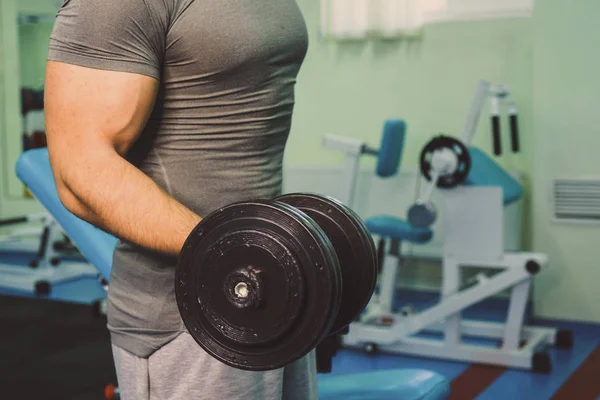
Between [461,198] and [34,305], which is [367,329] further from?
[34,305]

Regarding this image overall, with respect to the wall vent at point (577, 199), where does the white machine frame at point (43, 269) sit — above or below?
below

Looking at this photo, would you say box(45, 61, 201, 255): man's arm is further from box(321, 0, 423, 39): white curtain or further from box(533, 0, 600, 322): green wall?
box(321, 0, 423, 39): white curtain

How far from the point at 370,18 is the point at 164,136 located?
12.1 ft

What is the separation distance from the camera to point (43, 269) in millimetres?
5172

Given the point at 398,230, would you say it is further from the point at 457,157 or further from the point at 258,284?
the point at 258,284

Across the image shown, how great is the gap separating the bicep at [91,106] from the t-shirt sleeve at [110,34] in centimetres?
1

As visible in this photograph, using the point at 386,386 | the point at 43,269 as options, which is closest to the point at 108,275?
the point at 386,386

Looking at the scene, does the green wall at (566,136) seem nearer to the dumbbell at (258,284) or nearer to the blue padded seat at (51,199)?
the blue padded seat at (51,199)

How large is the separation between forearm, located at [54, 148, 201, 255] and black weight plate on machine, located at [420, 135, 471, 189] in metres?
2.56

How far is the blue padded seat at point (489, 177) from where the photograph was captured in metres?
3.47

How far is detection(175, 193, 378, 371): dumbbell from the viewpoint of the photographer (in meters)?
0.80

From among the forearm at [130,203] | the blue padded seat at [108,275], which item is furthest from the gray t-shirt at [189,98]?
the blue padded seat at [108,275]

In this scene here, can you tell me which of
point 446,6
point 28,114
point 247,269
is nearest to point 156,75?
point 247,269

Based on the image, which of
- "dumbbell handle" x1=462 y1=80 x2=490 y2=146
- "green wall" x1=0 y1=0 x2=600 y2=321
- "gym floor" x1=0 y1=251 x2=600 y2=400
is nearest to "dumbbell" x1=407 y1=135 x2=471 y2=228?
"dumbbell handle" x1=462 y1=80 x2=490 y2=146
